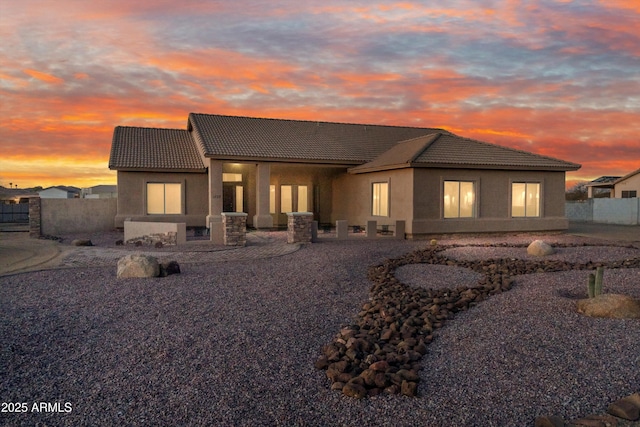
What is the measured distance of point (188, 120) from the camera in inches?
995

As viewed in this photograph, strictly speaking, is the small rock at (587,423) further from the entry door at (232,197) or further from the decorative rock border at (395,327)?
the entry door at (232,197)

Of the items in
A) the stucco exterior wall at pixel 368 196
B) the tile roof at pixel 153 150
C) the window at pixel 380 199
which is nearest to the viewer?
the stucco exterior wall at pixel 368 196

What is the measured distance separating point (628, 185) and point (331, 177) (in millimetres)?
24269

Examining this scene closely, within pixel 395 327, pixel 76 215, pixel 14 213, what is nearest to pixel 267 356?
pixel 395 327

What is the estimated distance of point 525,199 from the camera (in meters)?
20.0

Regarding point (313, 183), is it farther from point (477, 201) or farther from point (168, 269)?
point (168, 269)

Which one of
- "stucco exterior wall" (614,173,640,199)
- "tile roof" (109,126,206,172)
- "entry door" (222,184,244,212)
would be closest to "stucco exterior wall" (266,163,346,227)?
"entry door" (222,184,244,212)

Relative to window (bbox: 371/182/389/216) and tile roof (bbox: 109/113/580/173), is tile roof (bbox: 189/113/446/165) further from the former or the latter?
window (bbox: 371/182/389/216)

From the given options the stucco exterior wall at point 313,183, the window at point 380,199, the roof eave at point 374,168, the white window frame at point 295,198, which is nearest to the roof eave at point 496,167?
the roof eave at point 374,168

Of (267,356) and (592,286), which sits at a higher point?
(592,286)

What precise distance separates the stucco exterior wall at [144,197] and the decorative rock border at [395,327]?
41.0ft

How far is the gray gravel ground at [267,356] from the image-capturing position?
4.52 metres

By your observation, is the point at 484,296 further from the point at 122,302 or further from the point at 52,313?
the point at 52,313

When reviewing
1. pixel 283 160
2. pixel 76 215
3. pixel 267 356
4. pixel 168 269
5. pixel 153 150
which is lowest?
pixel 267 356
